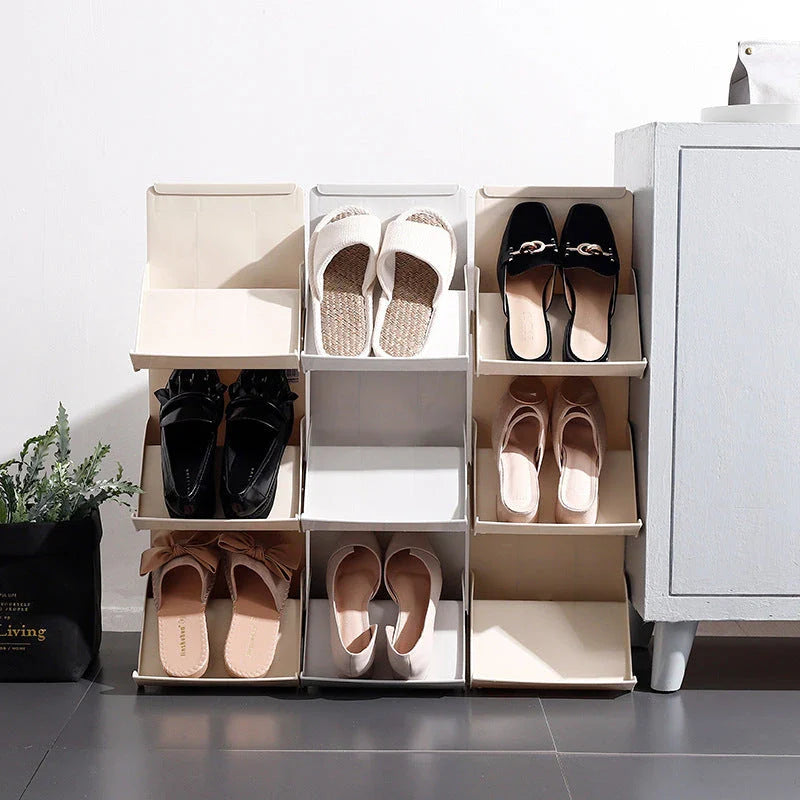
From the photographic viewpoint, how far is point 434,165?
8.43ft

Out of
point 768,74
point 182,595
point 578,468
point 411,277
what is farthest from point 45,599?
point 768,74

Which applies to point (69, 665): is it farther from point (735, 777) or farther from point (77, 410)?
point (735, 777)

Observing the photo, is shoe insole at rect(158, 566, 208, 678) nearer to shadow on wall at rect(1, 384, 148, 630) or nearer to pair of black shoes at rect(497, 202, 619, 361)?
shadow on wall at rect(1, 384, 148, 630)

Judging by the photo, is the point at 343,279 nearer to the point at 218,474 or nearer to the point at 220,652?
the point at 218,474

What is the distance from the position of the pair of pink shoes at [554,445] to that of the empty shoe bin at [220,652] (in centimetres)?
51

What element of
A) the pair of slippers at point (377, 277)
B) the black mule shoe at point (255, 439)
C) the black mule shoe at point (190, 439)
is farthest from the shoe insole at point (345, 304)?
the black mule shoe at point (190, 439)

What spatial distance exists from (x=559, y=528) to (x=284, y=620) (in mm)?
628

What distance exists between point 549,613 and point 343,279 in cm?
87

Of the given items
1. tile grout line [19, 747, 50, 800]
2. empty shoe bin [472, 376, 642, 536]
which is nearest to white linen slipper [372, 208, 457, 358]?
empty shoe bin [472, 376, 642, 536]

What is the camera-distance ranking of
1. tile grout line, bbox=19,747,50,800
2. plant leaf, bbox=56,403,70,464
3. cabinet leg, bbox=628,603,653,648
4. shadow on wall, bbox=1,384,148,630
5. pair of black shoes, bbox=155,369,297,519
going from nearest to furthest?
1. tile grout line, bbox=19,747,50,800
2. pair of black shoes, bbox=155,369,297,519
3. plant leaf, bbox=56,403,70,464
4. cabinet leg, bbox=628,603,653,648
5. shadow on wall, bbox=1,384,148,630

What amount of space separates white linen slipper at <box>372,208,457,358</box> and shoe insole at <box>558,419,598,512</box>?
403 mm

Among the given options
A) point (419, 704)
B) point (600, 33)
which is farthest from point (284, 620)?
point (600, 33)

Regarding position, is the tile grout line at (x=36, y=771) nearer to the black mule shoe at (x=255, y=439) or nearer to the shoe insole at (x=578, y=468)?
the black mule shoe at (x=255, y=439)

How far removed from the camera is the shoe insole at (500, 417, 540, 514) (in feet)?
7.05
